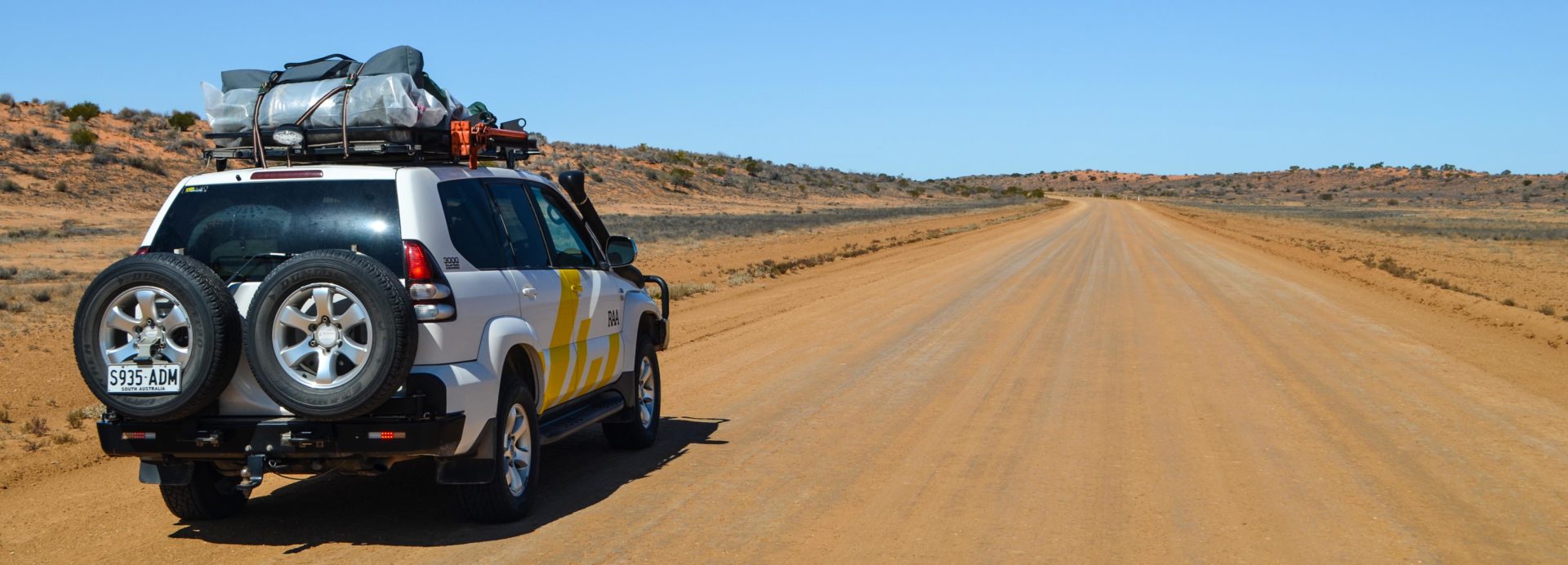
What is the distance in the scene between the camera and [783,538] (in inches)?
236

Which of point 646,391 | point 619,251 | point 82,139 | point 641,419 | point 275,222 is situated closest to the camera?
point 275,222

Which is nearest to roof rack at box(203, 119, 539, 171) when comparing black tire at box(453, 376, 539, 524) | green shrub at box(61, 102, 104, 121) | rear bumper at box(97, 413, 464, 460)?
black tire at box(453, 376, 539, 524)

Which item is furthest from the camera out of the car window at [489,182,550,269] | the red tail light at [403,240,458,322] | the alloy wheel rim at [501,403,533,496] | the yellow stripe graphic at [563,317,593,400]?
the yellow stripe graphic at [563,317,593,400]

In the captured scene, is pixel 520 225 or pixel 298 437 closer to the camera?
pixel 298 437

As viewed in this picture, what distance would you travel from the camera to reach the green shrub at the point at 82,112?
5384cm

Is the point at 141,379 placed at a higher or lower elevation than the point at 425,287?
lower

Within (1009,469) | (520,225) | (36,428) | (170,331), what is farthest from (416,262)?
(36,428)

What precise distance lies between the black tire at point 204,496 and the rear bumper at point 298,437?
505mm

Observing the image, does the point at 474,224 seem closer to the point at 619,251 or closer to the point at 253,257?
the point at 253,257

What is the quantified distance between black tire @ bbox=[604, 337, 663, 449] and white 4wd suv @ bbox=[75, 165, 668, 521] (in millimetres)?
1428

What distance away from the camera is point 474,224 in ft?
20.7

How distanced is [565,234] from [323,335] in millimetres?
2550

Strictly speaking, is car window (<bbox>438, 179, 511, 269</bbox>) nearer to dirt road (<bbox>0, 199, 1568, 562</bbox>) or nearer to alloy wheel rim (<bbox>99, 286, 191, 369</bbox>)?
alloy wheel rim (<bbox>99, 286, 191, 369</bbox>)

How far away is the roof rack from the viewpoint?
20.5 ft
